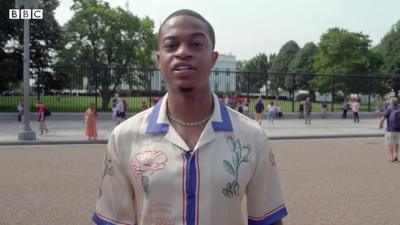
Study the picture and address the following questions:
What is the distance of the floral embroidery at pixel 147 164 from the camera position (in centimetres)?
195

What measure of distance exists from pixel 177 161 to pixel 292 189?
6775mm

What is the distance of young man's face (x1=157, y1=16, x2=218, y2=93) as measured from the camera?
1939mm

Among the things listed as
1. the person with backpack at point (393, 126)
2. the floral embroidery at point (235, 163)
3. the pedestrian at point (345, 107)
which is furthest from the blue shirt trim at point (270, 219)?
the pedestrian at point (345, 107)

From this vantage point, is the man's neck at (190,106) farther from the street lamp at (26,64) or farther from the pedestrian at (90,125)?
the street lamp at (26,64)

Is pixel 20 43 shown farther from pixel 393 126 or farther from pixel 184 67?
pixel 184 67

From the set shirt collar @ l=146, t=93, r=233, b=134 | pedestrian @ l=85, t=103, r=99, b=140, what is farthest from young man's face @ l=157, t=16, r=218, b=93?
pedestrian @ l=85, t=103, r=99, b=140

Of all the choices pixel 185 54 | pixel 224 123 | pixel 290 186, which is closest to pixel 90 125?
pixel 290 186

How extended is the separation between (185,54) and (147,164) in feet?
1.54

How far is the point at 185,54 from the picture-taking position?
6.33ft

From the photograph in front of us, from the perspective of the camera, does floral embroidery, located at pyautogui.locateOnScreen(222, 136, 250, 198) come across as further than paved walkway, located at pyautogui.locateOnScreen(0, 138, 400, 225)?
No

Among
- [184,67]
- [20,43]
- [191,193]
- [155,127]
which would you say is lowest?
[191,193]

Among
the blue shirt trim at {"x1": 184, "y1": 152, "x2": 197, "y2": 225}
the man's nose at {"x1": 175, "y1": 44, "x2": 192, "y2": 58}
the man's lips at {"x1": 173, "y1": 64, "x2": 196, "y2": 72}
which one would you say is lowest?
the blue shirt trim at {"x1": 184, "y1": 152, "x2": 197, "y2": 225}

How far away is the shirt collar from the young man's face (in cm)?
→ 14

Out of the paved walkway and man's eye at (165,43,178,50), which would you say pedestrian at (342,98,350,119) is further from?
man's eye at (165,43,178,50)
